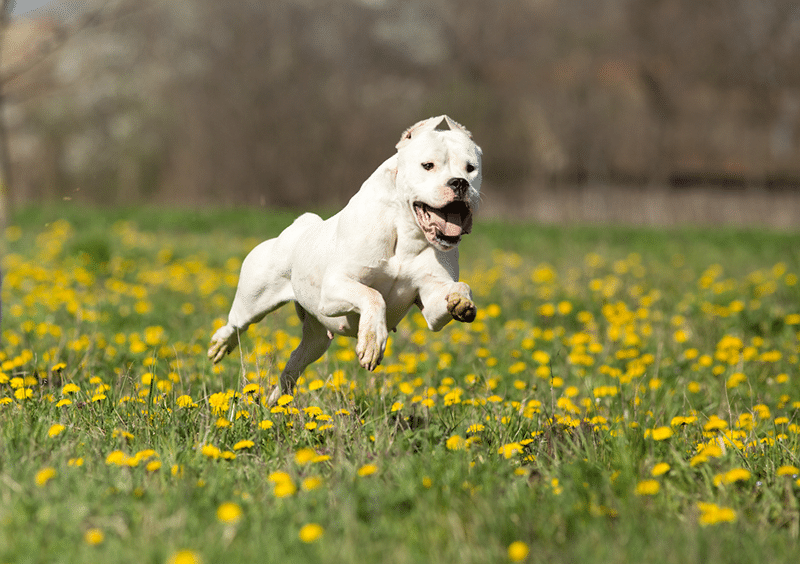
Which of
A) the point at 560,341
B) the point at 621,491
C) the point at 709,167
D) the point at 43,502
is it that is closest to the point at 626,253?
the point at 560,341

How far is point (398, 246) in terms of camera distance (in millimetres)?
2803

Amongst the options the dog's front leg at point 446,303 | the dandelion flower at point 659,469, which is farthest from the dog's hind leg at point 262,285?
the dandelion flower at point 659,469

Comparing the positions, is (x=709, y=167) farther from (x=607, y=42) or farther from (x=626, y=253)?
(x=626, y=253)

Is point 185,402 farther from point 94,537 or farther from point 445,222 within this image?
point 445,222

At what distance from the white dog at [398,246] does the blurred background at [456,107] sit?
21.5 m

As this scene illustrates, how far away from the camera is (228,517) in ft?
6.47

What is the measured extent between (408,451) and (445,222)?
898mm

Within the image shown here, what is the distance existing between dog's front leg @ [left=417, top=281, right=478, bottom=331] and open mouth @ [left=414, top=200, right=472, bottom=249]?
17cm

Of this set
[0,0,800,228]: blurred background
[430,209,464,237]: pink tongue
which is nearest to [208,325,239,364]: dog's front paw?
[430,209,464,237]: pink tongue

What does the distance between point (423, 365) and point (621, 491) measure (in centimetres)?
248

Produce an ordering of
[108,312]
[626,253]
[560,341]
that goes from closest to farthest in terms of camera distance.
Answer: [560,341] → [108,312] → [626,253]

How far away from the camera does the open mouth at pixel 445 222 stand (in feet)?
8.47

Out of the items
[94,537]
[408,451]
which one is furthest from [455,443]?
[94,537]

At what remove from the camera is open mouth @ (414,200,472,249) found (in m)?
2.58
